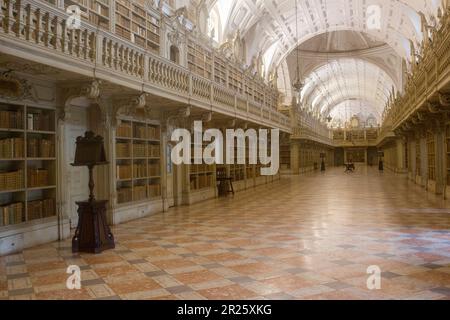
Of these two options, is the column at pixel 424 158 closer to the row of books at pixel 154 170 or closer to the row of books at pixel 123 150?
the row of books at pixel 154 170

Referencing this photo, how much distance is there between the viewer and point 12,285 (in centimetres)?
445

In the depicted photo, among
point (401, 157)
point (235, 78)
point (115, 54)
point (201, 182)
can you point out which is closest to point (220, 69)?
point (235, 78)

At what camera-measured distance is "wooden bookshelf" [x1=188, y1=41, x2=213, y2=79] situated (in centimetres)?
1358

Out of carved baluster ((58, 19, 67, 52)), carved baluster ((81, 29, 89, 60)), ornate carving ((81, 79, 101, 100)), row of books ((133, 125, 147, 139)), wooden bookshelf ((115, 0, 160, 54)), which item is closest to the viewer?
carved baluster ((58, 19, 67, 52))

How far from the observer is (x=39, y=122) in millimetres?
7020

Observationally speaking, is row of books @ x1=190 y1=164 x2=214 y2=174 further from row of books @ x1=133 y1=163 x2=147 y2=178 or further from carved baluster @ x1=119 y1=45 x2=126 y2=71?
carved baluster @ x1=119 y1=45 x2=126 y2=71

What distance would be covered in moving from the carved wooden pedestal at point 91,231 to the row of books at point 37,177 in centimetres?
124

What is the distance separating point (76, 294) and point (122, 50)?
482cm

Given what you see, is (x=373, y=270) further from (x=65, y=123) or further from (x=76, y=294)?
(x=65, y=123)

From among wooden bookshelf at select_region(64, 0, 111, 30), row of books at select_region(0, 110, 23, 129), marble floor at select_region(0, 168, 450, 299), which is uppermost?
wooden bookshelf at select_region(64, 0, 111, 30)

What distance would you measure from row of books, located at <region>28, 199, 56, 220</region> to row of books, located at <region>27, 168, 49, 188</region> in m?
0.29

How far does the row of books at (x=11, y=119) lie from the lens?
6.24 m

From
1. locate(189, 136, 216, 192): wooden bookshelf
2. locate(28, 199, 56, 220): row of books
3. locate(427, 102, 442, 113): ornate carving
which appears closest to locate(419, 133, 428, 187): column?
locate(427, 102, 442, 113): ornate carving

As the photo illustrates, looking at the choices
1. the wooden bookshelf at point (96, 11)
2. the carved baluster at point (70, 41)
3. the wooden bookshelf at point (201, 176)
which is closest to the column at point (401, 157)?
the wooden bookshelf at point (201, 176)
